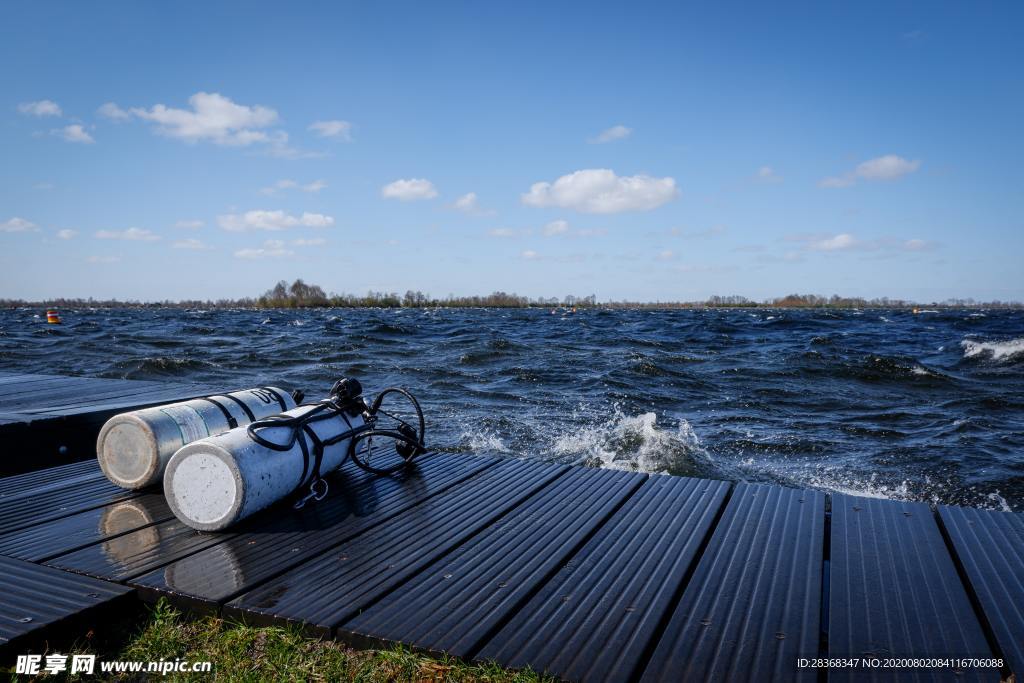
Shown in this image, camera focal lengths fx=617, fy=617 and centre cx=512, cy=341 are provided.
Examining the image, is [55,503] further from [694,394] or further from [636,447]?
[694,394]

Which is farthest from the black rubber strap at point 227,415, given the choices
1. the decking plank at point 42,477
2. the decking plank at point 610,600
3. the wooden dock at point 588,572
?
the decking plank at point 610,600

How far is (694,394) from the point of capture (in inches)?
502

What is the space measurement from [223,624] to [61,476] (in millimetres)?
Answer: 2839

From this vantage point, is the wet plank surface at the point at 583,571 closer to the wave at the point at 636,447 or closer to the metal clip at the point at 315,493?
the metal clip at the point at 315,493

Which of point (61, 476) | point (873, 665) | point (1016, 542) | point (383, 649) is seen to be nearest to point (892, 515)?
point (1016, 542)

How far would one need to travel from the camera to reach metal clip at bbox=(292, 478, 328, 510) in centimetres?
354

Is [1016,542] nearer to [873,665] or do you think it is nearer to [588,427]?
[873,665]

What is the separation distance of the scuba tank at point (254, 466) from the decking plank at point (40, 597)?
1.99ft

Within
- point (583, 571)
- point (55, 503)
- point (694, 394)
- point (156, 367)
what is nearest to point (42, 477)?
point (55, 503)

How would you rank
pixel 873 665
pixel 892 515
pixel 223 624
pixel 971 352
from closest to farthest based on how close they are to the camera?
1. pixel 873 665
2. pixel 223 624
3. pixel 892 515
4. pixel 971 352

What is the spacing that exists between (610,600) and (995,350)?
23.7 meters

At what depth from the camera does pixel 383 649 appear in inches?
83.4

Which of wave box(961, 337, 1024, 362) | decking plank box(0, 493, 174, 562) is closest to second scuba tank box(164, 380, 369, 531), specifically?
decking plank box(0, 493, 174, 562)

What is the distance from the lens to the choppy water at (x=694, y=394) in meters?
7.38
